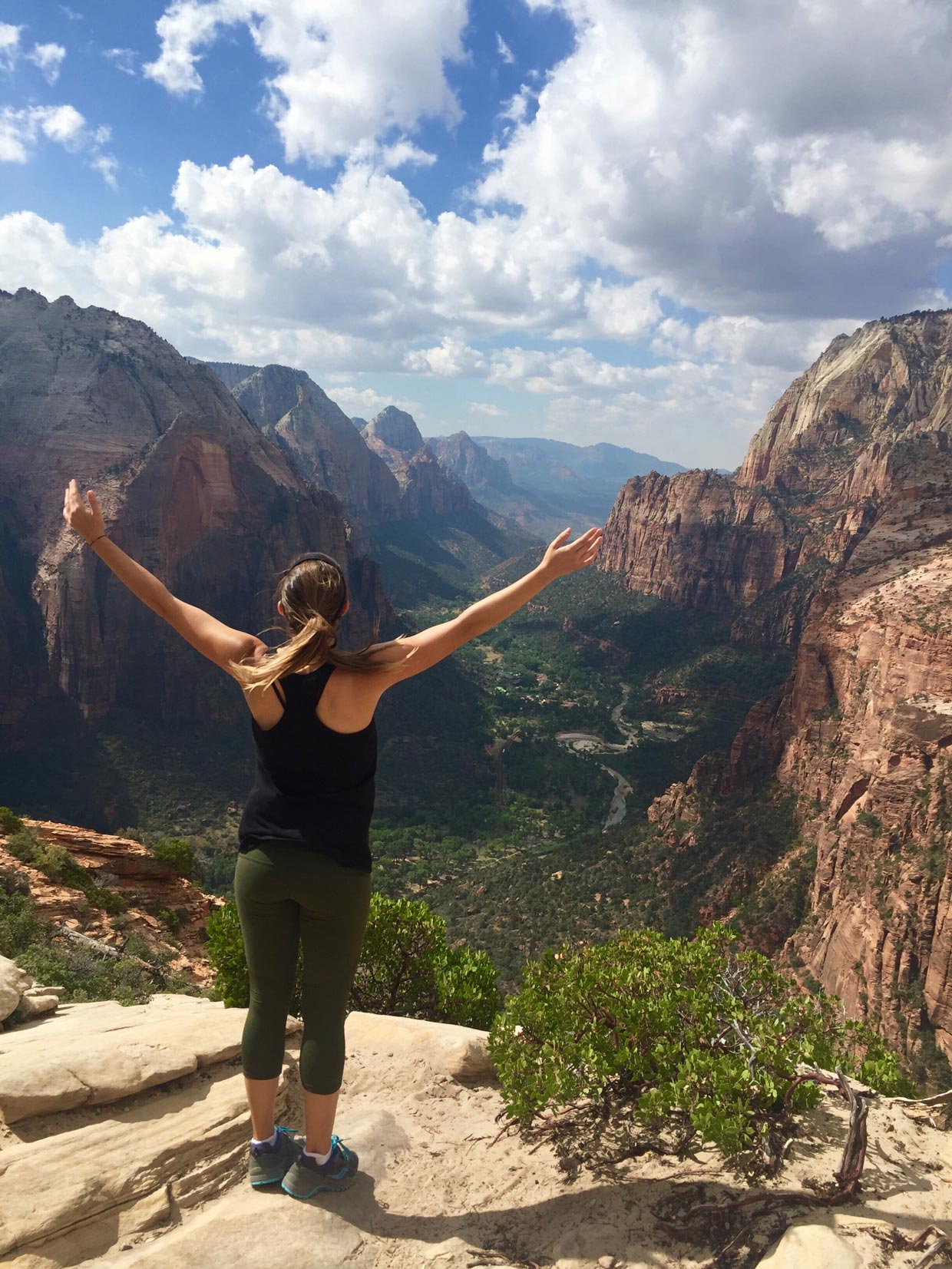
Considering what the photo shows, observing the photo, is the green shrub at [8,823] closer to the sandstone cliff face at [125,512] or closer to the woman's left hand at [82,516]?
the woman's left hand at [82,516]

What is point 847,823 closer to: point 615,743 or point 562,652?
point 615,743

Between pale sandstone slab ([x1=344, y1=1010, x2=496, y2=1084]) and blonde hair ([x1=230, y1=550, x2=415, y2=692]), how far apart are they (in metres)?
4.90

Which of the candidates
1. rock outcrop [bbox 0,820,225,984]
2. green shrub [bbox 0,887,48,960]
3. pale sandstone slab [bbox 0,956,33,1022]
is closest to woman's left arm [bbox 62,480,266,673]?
pale sandstone slab [bbox 0,956,33,1022]

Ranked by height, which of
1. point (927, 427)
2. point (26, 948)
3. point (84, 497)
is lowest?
point (26, 948)

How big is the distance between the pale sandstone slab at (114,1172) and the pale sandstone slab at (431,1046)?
186 cm

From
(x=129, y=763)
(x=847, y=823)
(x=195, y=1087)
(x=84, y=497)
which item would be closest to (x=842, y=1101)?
(x=195, y=1087)

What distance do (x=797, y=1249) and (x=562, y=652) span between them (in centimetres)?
12396

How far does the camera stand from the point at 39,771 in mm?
54781

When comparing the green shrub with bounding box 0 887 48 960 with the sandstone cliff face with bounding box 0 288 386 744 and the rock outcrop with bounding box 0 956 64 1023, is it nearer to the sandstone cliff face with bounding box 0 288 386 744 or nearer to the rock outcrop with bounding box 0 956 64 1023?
the rock outcrop with bounding box 0 956 64 1023

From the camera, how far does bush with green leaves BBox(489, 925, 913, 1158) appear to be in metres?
5.41

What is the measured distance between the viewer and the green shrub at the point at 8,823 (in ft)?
68.5

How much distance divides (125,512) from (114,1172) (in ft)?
233

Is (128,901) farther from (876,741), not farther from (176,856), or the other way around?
(876,741)

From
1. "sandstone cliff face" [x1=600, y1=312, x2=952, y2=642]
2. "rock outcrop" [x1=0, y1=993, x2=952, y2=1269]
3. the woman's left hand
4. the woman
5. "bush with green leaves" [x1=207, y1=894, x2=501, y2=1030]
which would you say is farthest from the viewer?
"sandstone cliff face" [x1=600, y1=312, x2=952, y2=642]
